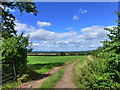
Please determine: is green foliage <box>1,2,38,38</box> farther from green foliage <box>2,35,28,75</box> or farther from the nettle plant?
the nettle plant

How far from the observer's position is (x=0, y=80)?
719 cm

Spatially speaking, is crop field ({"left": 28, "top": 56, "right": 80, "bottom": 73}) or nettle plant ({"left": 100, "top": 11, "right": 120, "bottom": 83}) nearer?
nettle plant ({"left": 100, "top": 11, "right": 120, "bottom": 83})

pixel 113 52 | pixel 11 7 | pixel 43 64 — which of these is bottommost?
pixel 43 64

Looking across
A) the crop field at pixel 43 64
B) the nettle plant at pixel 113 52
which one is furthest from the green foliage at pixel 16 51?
the nettle plant at pixel 113 52

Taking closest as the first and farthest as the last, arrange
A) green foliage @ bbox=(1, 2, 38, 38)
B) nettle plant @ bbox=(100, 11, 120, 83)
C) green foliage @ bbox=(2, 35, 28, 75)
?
nettle plant @ bbox=(100, 11, 120, 83) < green foliage @ bbox=(2, 35, 28, 75) < green foliage @ bbox=(1, 2, 38, 38)

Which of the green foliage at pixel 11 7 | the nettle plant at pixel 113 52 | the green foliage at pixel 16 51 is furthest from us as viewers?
the green foliage at pixel 11 7

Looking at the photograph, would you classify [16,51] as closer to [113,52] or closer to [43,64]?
[113,52]

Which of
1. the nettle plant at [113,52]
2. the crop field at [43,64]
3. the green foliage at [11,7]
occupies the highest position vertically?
the green foliage at [11,7]

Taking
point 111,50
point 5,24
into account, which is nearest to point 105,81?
point 111,50

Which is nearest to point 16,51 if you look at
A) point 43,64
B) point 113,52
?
point 113,52

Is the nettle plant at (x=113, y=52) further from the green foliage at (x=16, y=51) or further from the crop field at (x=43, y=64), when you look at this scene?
the crop field at (x=43, y=64)

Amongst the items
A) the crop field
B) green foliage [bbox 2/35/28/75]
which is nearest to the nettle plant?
green foliage [bbox 2/35/28/75]

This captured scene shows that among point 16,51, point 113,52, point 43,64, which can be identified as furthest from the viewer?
point 43,64

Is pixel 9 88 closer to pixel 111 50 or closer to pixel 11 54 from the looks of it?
pixel 11 54
